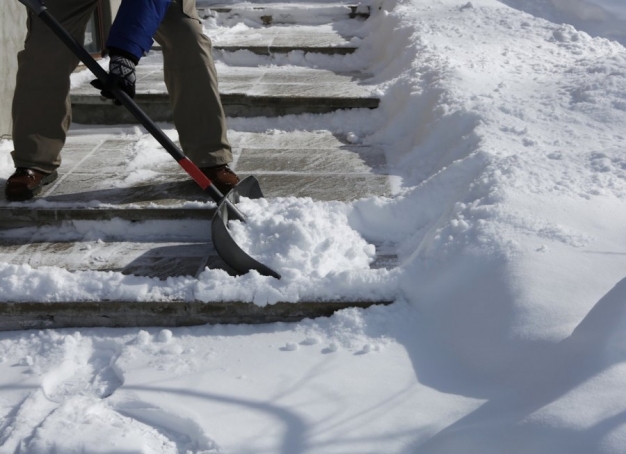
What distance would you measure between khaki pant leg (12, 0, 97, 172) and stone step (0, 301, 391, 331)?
0.85 metres

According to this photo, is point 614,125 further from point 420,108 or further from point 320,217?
point 320,217

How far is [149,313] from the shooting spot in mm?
2459

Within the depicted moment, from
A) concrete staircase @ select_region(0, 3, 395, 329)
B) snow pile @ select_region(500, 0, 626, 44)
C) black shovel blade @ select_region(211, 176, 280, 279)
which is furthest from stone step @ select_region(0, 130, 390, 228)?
snow pile @ select_region(500, 0, 626, 44)

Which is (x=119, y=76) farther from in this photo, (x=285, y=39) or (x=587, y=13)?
(x=587, y=13)

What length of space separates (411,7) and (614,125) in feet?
8.82

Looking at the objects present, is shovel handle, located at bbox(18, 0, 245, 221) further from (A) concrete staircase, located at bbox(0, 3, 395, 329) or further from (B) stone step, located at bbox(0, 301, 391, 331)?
(B) stone step, located at bbox(0, 301, 391, 331)

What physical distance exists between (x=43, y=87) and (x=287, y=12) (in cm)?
375

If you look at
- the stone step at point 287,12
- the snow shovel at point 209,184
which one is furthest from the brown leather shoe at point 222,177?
the stone step at point 287,12

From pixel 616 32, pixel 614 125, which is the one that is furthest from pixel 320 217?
pixel 616 32

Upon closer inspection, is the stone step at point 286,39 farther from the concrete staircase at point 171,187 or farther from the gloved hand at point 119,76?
the gloved hand at point 119,76

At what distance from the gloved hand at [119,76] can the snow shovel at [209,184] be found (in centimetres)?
2

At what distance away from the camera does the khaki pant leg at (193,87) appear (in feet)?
10.0

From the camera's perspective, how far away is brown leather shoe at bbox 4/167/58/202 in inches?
119

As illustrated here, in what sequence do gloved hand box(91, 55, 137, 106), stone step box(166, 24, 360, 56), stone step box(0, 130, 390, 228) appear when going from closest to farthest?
1. gloved hand box(91, 55, 137, 106)
2. stone step box(0, 130, 390, 228)
3. stone step box(166, 24, 360, 56)
